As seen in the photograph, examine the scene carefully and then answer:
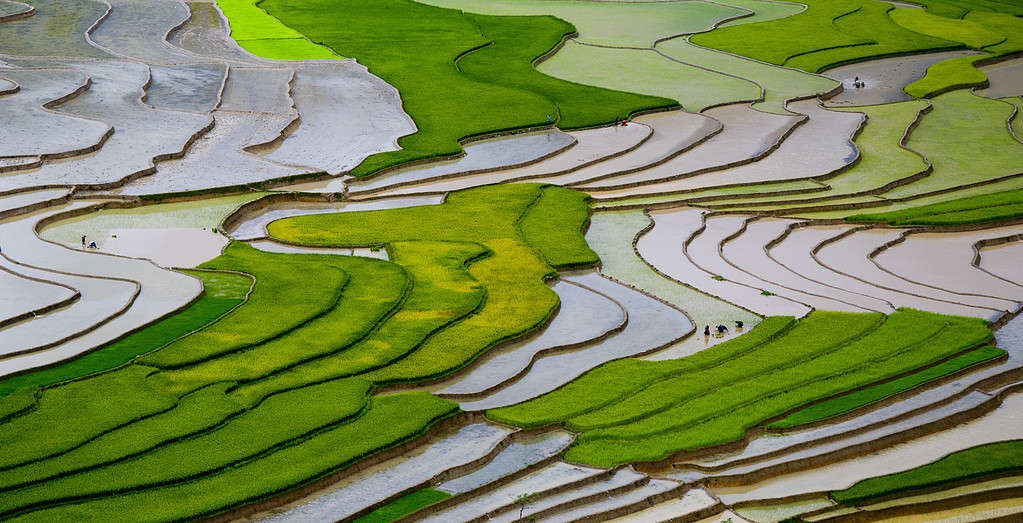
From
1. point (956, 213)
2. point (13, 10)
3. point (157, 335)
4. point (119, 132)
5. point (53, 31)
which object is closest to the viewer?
point (157, 335)

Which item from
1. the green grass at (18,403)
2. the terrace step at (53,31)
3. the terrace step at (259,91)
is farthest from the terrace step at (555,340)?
the terrace step at (53,31)

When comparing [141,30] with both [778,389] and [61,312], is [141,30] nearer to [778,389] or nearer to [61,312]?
[61,312]

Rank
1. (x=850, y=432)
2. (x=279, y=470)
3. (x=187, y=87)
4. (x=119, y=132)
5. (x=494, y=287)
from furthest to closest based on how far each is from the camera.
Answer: (x=187, y=87)
(x=119, y=132)
(x=494, y=287)
(x=850, y=432)
(x=279, y=470)

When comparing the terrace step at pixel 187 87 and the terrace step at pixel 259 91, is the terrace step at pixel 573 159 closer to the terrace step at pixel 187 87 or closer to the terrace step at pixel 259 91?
the terrace step at pixel 259 91

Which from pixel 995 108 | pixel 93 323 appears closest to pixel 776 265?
pixel 93 323

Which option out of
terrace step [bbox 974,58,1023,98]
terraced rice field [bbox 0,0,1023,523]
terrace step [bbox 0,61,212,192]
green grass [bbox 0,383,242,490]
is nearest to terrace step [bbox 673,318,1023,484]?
terraced rice field [bbox 0,0,1023,523]

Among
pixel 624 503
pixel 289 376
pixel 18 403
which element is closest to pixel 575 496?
pixel 624 503

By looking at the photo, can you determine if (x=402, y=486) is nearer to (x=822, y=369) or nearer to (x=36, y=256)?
(x=822, y=369)
